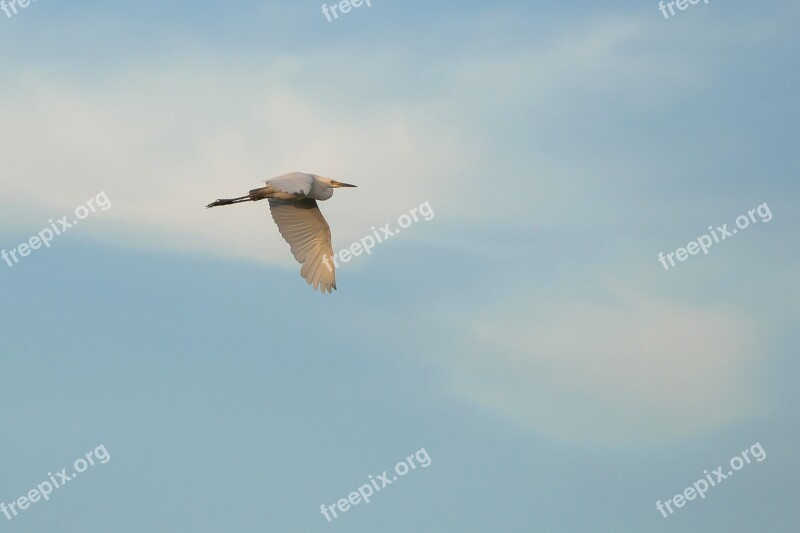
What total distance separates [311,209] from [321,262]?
1.23 meters

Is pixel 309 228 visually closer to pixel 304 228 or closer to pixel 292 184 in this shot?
pixel 304 228

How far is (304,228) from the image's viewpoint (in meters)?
23.6

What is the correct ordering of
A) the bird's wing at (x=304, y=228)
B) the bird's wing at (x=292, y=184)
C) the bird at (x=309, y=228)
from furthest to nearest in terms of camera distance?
the bird's wing at (x=304, y=228) → the bird at (x=309, y=228) → the bird's wing at (x=292, y=184)

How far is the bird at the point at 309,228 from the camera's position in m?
23.0

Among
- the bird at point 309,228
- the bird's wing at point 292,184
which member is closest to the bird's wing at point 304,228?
the bird at point 309,228

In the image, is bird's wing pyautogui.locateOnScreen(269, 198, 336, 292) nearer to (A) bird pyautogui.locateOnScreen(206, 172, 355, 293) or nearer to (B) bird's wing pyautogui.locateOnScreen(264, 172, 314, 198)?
(A) bird pyautogui.locateOnScreen(206, 172, 355, 293)

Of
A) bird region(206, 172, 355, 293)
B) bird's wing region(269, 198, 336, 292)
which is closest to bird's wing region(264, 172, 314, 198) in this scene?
bird region(206, 172, 355, 293)

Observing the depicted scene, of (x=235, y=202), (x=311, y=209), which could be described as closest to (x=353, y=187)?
(x=311, y=209)

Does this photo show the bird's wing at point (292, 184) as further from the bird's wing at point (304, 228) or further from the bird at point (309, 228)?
the bird's wing at point (304, 228)

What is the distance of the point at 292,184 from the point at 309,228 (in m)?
1.74

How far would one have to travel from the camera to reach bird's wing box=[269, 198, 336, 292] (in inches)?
921

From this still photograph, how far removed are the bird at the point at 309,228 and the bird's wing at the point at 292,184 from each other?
0.11 meters

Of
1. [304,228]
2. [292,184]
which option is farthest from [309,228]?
[292,184]

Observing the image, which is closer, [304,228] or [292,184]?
[292,184]
